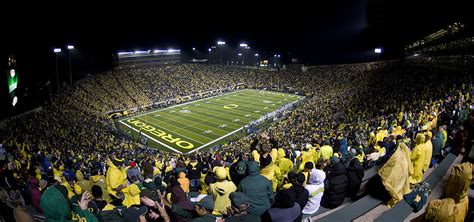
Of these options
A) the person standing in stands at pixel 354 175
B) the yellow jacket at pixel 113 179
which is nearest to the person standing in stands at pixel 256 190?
the person standing in stands at pixel 354 175

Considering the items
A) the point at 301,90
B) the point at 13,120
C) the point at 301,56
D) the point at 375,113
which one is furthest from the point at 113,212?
the point at 301,56

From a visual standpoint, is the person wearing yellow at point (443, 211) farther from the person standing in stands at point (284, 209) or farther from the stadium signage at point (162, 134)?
the stadium signage at point (162, 134)

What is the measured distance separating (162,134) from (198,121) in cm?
581

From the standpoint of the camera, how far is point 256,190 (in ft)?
14.1

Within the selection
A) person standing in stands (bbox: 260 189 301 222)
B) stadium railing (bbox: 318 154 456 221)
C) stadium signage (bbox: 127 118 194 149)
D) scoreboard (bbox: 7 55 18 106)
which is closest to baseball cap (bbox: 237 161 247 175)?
person standing in stands (bbox: 260 189 301 222)

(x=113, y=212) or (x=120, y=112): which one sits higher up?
(x=113, y=212)

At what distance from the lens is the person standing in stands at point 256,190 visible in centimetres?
431

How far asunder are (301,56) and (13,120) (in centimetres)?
7648

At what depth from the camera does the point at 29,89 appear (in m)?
28.8

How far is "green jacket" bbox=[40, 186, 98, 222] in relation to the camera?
3.74 m

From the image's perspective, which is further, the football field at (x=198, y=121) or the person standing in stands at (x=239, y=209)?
the football field at (x=198, y=121)

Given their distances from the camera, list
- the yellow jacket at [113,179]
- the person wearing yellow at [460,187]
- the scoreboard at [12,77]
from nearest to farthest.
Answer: the person wearing yellow at [460,187], the yellow jacket at [113,179], the scoreboard at [12,77]

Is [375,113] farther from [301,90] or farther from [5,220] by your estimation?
[301,90]

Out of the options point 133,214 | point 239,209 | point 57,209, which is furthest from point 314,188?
point 57,209
